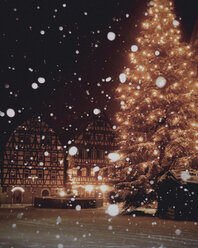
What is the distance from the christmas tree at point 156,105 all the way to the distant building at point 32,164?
2443 cm

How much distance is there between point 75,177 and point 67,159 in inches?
98.9

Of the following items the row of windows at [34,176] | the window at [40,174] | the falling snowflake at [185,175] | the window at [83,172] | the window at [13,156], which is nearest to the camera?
the falling snowflake at [185,175]

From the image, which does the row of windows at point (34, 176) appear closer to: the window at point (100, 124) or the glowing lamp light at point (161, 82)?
the window at point (100, 124)

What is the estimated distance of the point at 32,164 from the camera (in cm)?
4491

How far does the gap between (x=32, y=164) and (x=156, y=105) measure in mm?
26704

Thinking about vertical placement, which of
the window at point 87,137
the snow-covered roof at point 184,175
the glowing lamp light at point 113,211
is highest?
the window at point 87,137

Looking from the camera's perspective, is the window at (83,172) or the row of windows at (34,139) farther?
the window at (83,172)

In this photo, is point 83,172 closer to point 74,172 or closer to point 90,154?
point 74,172

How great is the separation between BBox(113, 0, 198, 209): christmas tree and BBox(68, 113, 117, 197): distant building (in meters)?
24.4

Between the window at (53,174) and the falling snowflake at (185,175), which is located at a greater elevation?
the window at (53,174)

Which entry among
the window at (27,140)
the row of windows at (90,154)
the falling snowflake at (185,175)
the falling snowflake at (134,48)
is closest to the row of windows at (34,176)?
the window at (27,140)

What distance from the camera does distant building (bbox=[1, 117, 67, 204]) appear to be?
43.8 meters

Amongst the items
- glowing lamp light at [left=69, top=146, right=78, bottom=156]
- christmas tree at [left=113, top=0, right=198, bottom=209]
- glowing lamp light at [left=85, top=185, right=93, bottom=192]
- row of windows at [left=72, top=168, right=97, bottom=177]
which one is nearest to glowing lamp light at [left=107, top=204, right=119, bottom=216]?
christmas tree at [left=113, top=0, right=198, bottom=209]

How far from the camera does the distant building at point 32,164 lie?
4381cm
